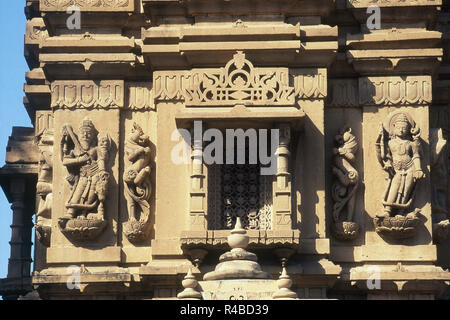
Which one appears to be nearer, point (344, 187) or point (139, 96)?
point (344, 187)

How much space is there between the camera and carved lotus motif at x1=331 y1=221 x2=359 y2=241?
35531 mm

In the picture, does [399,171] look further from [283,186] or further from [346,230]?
[283,186]

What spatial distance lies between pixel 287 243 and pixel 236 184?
179 centimetres

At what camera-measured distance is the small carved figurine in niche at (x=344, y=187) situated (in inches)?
1404

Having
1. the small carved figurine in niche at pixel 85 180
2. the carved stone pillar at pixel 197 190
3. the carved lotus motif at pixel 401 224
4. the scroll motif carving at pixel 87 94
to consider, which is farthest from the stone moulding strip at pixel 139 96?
the carved lotus motif at pixel 401 224

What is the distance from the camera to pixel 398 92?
36.2 metres

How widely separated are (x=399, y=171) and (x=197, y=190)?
3.67 m

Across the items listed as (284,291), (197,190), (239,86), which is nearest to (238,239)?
(284,291)

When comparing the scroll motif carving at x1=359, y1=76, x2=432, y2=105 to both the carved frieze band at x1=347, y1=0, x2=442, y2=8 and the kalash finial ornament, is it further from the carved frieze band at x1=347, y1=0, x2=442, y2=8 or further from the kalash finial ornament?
the kalash finial ornament

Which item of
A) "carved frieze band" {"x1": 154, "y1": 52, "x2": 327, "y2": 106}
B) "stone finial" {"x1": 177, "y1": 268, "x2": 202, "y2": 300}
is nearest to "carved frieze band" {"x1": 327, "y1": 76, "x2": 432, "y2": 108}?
"carved frieze band" {"x1": 154, "y1": 52, "x2": 327, "y2": 106}

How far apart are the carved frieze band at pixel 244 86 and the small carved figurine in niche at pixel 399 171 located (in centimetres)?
143

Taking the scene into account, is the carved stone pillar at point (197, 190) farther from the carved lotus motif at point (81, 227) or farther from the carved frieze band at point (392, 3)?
the carved frieze band at point (392, 3)
